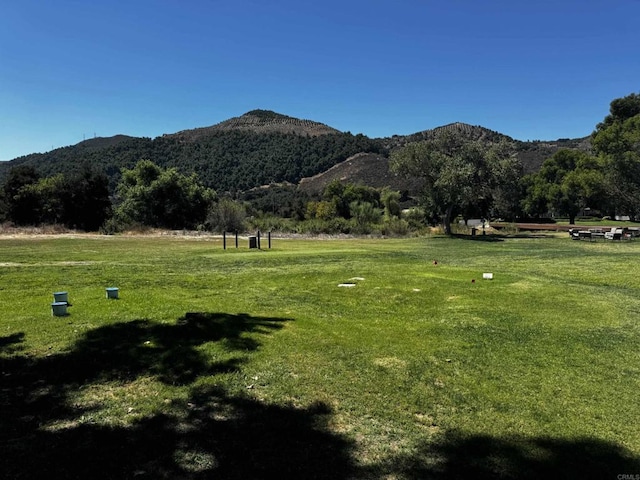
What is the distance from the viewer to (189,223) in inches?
2087

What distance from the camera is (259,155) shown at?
418 feet

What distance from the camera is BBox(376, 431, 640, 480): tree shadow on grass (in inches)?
132

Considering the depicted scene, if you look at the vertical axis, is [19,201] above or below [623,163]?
below

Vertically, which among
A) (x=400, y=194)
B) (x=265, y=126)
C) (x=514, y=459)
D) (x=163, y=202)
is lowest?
(x=514, y=459)

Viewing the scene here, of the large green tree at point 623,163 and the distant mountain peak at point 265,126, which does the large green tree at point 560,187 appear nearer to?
the large green tree at point 623,163

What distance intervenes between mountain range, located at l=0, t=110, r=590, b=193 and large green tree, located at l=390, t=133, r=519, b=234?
5265 cm

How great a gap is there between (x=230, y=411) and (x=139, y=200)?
51507mm

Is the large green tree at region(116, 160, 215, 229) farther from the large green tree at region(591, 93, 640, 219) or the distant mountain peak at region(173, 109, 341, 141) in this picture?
the distant mountain peak at region(173, 109, 341, 141)

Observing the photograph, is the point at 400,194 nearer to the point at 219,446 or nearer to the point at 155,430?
the point at 155,430

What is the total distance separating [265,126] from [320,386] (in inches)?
5927

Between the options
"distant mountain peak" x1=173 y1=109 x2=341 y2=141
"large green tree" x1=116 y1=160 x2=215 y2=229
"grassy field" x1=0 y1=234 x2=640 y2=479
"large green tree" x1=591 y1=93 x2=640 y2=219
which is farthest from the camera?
"distant mountain peak" x1=173 y1=109 x2=341 y2=141

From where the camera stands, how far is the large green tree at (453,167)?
1511 inches

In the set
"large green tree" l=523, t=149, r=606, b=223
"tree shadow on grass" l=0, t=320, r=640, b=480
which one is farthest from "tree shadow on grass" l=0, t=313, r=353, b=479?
"large green tree" l=523, t=149, r=606, b=223

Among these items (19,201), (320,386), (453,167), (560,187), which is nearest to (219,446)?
(320,386)
